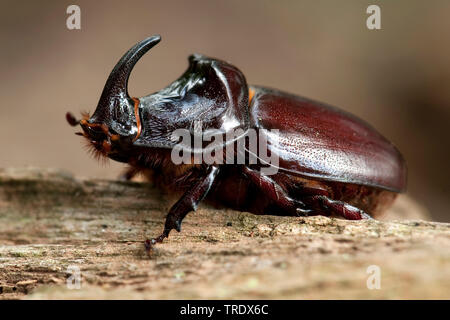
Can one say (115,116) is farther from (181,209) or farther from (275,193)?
(275,193)

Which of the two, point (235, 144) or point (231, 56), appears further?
point (231, 56)

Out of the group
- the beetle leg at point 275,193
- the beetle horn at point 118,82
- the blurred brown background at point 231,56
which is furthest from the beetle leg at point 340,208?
the blurred brown background at point 231,56

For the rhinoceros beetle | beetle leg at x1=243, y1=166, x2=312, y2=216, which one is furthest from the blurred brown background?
beetle leg at x1=243, y1=166, x2=312, y2=216

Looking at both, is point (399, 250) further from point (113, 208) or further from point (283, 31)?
point (283, 31)

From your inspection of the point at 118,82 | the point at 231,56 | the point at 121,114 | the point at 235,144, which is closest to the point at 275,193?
the point at 235,144

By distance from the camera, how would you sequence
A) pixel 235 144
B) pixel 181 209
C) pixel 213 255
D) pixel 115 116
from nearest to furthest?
pixel 213 255, pixel 181 209, pixel 115 116, pixel 235 144

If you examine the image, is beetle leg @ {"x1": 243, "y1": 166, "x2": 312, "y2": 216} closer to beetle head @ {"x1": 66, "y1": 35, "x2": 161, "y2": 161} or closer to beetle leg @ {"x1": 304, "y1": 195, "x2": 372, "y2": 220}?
beetle leg @ {"x1": 304, "y1": 195, "x2": 372, "y2": 220}
